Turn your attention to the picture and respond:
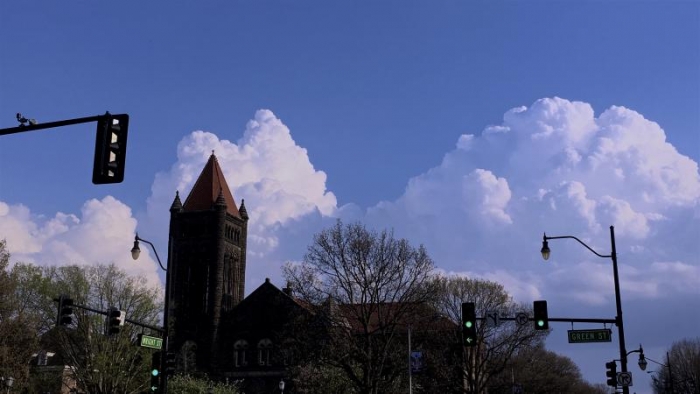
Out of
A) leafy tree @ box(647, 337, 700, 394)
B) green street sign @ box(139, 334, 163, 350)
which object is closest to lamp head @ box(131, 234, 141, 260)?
green street sign @ box(139, 334, 163, 350)

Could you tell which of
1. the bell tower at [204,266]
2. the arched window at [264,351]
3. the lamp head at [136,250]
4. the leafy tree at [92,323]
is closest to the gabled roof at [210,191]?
the bell tower at [204,266]

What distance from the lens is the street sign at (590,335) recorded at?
29.8 metres

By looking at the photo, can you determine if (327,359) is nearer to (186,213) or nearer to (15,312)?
(15,312)

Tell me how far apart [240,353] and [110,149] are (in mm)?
71986

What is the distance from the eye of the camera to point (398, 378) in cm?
5434

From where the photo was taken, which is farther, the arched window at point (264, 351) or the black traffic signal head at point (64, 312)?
the arched window at point (264, 351)

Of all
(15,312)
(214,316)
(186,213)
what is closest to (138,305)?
(15,312)

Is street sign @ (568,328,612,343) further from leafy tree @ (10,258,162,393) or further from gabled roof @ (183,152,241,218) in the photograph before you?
gabled roof @ (183,152,241,218)

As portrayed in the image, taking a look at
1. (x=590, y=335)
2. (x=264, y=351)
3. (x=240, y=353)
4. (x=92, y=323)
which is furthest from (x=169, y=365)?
(x=240, y=353)

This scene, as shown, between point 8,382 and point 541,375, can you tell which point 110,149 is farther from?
point 541,375

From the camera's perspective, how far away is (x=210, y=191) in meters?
94.2

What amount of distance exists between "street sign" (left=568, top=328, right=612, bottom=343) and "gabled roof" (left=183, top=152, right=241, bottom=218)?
67.0m

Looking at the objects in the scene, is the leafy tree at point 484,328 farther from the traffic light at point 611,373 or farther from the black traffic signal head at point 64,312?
the black traffic signal head at point 64,312

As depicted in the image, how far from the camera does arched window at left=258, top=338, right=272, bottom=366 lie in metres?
81.2
